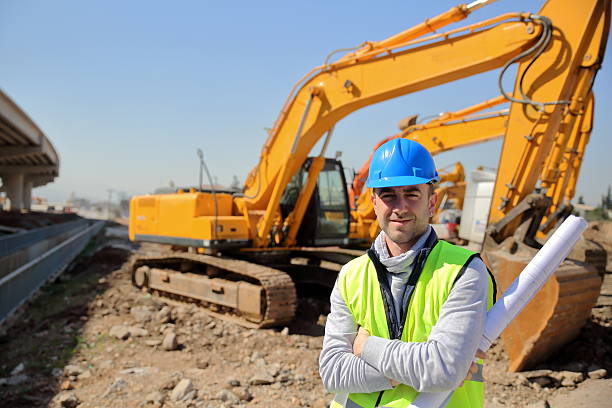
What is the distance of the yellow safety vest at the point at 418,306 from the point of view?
5.07ft

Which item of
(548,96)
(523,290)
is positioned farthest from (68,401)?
(548,96)

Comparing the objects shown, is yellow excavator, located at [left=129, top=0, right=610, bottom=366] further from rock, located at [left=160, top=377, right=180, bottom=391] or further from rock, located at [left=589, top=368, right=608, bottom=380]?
rock, located at [left=160, top=377, right=180, bottom=391]

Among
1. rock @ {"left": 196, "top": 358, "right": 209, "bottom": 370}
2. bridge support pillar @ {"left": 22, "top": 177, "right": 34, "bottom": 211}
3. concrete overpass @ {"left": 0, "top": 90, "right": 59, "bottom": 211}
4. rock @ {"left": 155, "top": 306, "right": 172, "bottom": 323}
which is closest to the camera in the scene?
rock @ {"left": 196, "top": 358, "right": 209, "bottom": 370}

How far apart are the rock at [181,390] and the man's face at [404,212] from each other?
3.25 m

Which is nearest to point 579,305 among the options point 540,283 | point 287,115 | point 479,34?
point 479,34

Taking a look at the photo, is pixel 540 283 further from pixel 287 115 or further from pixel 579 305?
pixel 287 115

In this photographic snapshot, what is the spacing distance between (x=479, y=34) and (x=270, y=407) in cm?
470

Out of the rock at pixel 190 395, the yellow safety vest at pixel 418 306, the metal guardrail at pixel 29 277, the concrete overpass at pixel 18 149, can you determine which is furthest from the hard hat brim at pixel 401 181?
the concrete overpass at pixel 18 149

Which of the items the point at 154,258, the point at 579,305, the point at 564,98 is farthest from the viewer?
the point at 154,258

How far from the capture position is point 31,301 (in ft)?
26.2

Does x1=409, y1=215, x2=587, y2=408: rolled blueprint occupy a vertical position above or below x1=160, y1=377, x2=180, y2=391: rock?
above

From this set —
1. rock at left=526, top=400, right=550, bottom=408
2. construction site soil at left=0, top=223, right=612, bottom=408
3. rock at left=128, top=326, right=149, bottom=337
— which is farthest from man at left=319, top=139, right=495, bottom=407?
rock at left=128, top=326, right=149, bottom=337

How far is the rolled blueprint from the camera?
1.49 meters

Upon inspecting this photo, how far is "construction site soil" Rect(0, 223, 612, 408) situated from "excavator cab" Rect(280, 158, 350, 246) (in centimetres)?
113
